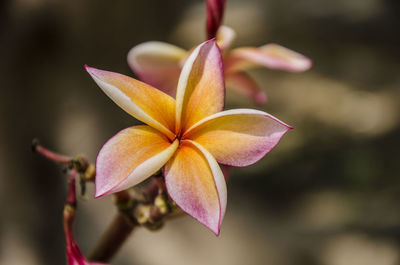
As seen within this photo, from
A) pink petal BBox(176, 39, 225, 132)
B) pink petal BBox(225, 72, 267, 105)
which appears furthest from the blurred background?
pink petal BBox(176, 39, 225, 132)

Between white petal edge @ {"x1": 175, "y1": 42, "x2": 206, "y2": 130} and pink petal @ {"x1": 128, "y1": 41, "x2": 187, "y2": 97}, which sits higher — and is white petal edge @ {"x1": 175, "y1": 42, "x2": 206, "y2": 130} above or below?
above

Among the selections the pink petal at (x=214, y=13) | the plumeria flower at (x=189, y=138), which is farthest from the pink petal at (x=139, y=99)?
the pink petal at (x=214, y=13)

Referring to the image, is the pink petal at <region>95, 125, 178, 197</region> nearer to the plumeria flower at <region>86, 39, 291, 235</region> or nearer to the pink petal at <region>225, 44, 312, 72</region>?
the plumeria flower at <region>86, 39, 291, 235</region>

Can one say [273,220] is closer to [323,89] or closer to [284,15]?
[323,89]

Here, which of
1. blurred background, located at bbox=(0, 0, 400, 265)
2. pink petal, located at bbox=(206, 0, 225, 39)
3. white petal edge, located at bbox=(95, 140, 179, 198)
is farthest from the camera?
blurred background, located at bbox=(0, 0, 400, 265)

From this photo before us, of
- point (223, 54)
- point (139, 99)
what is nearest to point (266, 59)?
point (223, 54)

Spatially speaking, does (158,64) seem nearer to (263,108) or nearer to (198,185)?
(198,185)

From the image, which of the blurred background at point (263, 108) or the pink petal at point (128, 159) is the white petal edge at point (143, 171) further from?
the blurred background at point (263, 108)

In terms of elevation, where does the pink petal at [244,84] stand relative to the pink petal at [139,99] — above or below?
below
